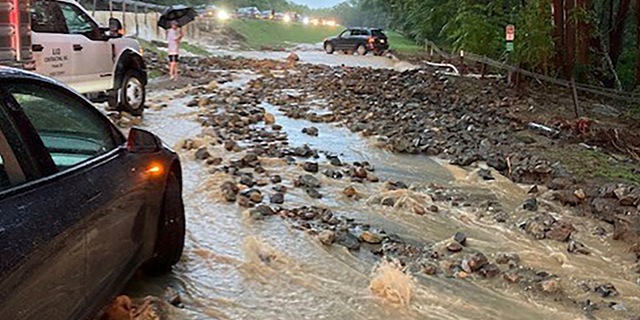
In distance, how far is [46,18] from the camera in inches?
365

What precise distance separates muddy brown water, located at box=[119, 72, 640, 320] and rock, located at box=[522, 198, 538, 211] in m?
0.13

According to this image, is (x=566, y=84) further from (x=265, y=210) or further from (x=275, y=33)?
(x=275, y=33)

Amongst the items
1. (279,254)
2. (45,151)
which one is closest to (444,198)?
(279,254)

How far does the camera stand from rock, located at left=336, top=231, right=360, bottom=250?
581 centimetres

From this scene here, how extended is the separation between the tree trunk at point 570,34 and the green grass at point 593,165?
18.6 feet

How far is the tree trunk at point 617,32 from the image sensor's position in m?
18.1

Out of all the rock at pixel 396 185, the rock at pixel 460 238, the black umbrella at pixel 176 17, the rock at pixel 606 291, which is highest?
the black umbrella at pixel 176 17

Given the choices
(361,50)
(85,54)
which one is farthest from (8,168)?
(361,50)

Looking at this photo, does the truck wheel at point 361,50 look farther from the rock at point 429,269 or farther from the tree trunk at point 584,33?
the rock at point 429,269

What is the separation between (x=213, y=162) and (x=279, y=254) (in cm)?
343

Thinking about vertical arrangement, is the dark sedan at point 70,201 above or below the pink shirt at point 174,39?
below

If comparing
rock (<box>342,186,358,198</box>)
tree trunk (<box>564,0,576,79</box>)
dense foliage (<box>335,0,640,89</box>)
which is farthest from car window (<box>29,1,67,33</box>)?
tree trunk (<box>564,0,576,79</box>)

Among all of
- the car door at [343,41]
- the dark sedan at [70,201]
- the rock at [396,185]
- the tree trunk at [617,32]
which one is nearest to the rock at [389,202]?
the rock at [396,185]

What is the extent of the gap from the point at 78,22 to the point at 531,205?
7216mm
